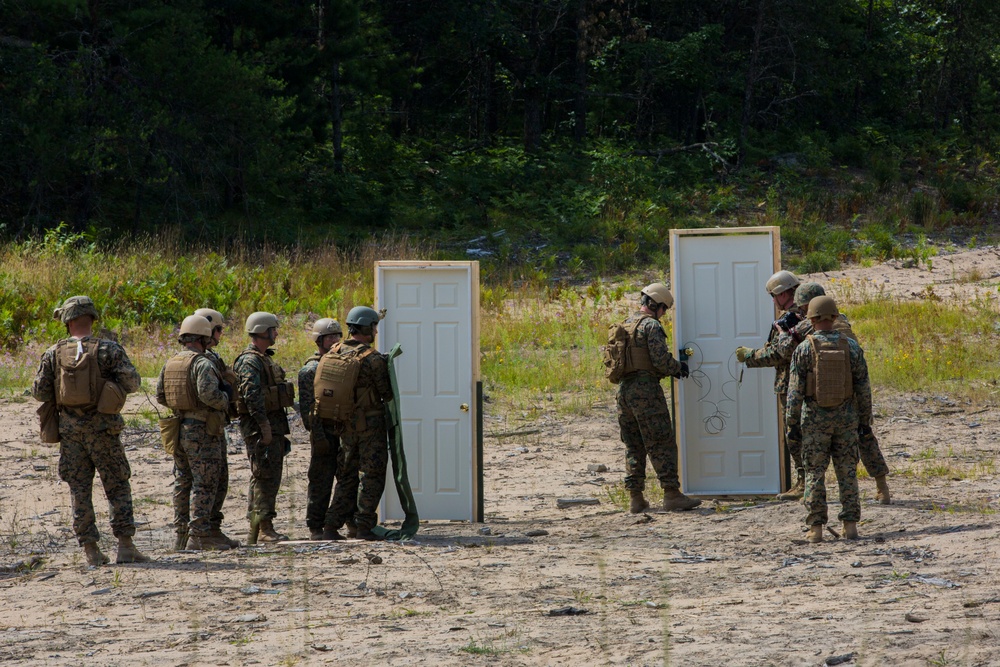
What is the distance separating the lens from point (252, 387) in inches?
333

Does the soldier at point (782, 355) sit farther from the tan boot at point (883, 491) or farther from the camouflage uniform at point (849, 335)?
the tan boot at point (883, 491)

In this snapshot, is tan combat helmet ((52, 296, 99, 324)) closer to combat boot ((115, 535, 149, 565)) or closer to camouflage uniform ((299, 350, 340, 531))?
combat boot ((115, 535, 149, 565))

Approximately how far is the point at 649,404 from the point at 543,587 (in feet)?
8.75

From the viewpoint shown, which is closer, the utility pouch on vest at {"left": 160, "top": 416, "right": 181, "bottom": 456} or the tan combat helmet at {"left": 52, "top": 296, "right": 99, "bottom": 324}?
the tan combat helmet at {"left": 52, "top": 296, "right": 99, "bottom": 324}

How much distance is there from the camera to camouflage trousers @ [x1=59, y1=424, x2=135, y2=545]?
770 cm

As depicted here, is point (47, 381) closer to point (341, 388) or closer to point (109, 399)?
point (109, 399)

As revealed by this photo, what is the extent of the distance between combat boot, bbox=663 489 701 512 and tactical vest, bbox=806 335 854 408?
1971mm

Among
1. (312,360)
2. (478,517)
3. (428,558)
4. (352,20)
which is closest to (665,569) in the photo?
(428,558)

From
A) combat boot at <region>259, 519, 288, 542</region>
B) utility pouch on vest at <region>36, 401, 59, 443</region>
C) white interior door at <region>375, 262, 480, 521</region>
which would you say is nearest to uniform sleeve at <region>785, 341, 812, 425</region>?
white interior door at <region>375, 262, 480, 521</region>

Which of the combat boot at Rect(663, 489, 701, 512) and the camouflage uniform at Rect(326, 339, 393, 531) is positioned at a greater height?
the camouflage uniform at Rect(326, 339, 393, 531)

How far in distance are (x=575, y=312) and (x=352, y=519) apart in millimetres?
8687

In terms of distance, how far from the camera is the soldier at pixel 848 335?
873 centimetres

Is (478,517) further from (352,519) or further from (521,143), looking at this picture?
(521,143)

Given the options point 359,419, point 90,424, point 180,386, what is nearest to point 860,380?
point 359,419
